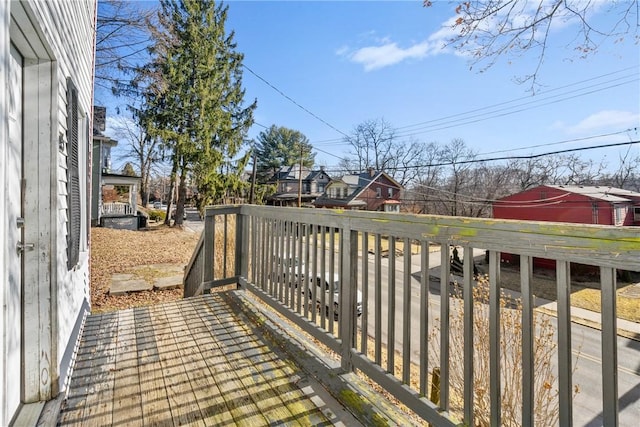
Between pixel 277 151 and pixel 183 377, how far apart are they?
115ft

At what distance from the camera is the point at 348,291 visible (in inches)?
78.2

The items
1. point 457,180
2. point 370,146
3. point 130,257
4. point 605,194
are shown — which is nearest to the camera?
point 130,257

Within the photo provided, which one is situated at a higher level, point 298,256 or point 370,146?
point 370,146

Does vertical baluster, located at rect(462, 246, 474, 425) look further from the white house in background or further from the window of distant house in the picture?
the window of distant house

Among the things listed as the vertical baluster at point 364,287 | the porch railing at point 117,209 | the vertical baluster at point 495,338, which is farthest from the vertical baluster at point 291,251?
the porch railing at point 117,209

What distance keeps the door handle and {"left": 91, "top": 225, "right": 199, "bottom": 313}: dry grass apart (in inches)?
140

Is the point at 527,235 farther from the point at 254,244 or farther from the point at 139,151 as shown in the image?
the point at 139,151

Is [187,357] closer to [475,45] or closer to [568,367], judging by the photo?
[568,367]

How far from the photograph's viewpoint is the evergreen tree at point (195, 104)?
14078 mm

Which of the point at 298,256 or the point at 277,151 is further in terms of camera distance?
the point at 277,151

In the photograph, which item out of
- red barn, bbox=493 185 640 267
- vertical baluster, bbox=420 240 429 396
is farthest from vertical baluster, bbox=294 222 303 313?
red barn, bbox=493 185 640 267

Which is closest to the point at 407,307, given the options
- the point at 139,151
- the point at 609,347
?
the point at 609,347

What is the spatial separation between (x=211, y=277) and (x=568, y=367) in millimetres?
3288

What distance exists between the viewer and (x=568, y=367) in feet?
3.34
